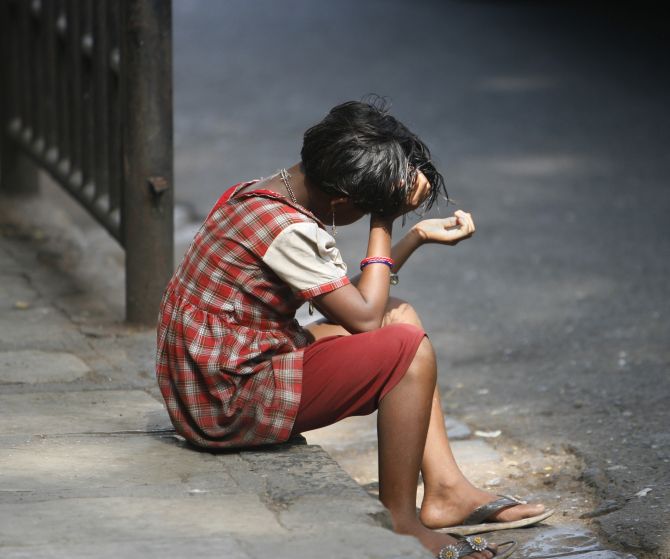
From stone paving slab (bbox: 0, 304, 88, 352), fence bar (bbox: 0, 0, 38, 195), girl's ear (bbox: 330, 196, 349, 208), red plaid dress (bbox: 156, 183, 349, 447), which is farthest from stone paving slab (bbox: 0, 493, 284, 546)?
fence bar (bbox: 0, 0, 38, 195)

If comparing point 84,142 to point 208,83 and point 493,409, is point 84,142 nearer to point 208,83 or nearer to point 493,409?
point 493,409

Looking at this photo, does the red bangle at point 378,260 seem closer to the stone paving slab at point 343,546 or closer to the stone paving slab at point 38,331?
the stone paving slab at point 343,546

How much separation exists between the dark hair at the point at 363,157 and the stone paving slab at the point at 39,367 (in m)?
1.31

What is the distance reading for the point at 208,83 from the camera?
31.8 feet

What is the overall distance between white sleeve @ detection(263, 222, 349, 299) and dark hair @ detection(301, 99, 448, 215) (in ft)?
0.47

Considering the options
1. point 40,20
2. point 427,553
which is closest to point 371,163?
point 427,553

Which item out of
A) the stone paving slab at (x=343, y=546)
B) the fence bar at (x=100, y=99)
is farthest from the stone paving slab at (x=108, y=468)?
the fence bar at (x=100, y=99)

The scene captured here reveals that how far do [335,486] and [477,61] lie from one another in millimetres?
8099

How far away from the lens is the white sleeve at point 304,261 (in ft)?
8.70

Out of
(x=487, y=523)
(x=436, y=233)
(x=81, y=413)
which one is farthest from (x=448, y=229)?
(x=81, y=413)

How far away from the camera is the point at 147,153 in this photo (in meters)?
4.26

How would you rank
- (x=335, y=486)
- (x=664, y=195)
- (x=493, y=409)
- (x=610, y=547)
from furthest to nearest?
(x=664, y=195) < (x=493, y=409) < (x=610, y=547) < (x=335, y=486)

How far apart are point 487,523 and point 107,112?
8.08 ft

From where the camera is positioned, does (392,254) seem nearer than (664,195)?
Yes
